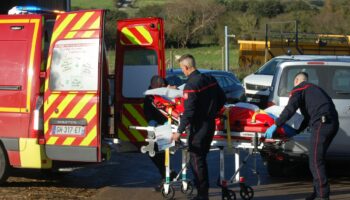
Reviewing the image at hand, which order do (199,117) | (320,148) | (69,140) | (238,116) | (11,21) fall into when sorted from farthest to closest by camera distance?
(11,21) → (69,140) → (238,116) → (320,148) → (199,117)

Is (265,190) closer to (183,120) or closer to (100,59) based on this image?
(183,120)

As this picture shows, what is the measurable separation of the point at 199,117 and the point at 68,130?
2048 mm

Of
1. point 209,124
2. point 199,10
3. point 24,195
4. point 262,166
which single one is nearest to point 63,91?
point 24,195

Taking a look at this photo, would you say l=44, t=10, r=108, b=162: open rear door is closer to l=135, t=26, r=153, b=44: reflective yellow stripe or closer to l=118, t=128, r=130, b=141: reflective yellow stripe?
l=118, t=128, r=130, b=141: reflective yellow stripe

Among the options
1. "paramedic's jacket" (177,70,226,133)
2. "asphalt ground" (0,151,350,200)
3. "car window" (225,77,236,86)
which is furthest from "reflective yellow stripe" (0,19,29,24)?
"car window" (225,77,236,86)

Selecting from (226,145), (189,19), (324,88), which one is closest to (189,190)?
(226,145)

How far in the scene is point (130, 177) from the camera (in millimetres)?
11656

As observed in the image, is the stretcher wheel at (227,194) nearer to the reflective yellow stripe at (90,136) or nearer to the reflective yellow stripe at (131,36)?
the reflective yellow stripe at (90,136)

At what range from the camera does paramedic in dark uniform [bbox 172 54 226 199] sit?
8.65 metres

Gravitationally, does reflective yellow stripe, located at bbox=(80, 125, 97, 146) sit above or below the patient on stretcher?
below

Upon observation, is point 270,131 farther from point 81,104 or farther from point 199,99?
point 81,104

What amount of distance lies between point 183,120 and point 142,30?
2456 millimetres

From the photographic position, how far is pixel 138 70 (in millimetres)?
10797

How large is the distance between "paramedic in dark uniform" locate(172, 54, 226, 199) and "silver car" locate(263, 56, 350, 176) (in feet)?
6.02
